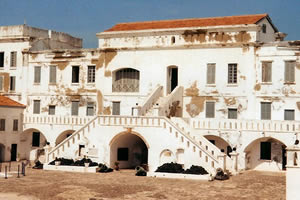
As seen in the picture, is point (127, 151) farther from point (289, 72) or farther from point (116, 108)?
point (289, 72)

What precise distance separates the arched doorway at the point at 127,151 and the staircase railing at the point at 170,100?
9.25 feet

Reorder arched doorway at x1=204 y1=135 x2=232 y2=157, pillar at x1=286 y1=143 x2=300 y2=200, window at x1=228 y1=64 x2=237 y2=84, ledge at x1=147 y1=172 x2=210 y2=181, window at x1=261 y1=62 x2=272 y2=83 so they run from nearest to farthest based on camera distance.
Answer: pillar at x1=286 y1=143 x2=300 y2=200, ledge at x1=147 y1=172 x2=210 y2=181, window at x1=261 y1=62 x2=272 y2=83, arched doorway at x1=204 y1=135 x2=232 y2=157, window at x1=228 y1=64 x2=237 y2=84

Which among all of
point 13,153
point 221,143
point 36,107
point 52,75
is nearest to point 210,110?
point 221,143

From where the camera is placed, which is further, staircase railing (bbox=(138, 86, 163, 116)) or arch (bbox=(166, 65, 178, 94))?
arch (bbox=(166, 65, 178, 94))

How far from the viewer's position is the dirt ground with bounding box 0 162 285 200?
25.7 metres

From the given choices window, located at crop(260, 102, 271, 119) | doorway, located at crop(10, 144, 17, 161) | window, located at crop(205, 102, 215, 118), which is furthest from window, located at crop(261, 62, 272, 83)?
doorway, located at crop(10, 144, 17, 161)

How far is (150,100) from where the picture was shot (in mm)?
37562

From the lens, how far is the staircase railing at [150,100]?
119 ft

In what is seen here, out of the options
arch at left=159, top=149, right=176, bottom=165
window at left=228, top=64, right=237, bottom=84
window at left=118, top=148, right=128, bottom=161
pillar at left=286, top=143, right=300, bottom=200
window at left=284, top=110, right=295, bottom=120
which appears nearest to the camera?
pillar at left=286, top=143, right=300, bottom=200

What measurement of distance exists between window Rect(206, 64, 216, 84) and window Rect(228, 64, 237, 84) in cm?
119

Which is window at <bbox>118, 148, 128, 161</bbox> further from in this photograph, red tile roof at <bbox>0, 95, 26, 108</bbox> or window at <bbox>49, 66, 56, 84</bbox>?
red tile roof at <bbox>0, 95, 26, 108</bbox>

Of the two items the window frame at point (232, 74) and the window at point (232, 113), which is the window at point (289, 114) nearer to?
the window at point (232, 113)

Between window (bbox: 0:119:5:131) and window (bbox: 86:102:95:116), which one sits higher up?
window (bbox: 86:102:95:116)

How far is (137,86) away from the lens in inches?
1623
